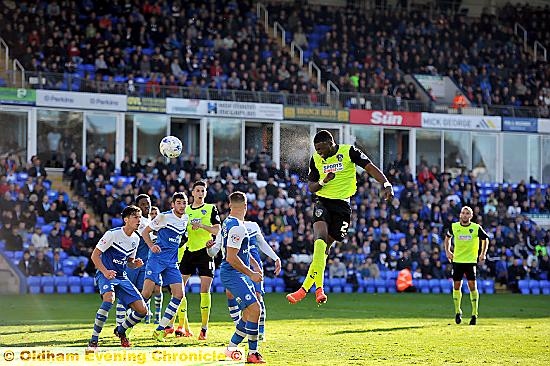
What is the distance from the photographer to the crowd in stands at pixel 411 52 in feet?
147

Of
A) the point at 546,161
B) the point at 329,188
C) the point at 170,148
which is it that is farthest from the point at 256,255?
the point at 546,161

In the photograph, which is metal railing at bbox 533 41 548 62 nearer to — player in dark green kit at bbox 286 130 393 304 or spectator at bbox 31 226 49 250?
spectator at bbox 31 226 49 250

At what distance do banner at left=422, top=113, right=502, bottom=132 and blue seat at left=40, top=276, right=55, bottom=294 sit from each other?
19930 millimetres

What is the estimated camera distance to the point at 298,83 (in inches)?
1662

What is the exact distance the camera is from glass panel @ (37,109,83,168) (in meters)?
38.3

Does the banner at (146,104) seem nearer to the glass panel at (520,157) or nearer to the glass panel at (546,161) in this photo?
the glass panel at (520,157)

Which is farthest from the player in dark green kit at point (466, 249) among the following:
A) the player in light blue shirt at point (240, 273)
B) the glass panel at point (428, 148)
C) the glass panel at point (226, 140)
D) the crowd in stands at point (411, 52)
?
the glass panel at point (428, 148)

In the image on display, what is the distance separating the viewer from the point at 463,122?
147ft

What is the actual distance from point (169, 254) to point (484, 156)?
32288 mm

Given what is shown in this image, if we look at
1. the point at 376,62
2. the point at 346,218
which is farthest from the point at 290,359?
the point at 376,62

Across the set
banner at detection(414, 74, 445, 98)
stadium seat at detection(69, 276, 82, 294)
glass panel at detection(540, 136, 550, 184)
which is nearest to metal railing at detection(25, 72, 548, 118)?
glass panel at detection(540, 136, 550, 184)

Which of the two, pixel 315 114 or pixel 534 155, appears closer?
pixel 315 114

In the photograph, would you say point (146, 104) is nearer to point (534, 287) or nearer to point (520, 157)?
point (534, 287)

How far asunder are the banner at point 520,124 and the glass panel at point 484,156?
1152 millimetres
